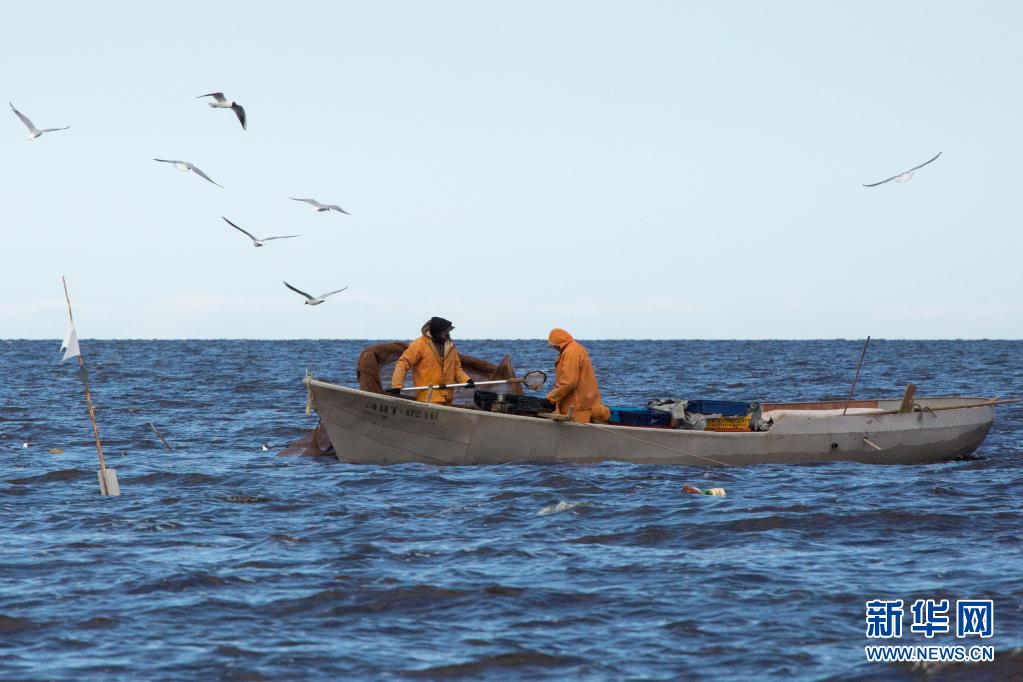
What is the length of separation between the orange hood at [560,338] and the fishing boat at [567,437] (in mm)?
1054

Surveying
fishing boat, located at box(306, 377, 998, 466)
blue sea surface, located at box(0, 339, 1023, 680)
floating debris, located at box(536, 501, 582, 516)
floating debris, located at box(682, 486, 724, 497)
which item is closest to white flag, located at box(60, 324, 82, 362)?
blue sea surface, located at box(0, 339, 1023, 680)

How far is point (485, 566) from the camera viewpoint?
411 inches

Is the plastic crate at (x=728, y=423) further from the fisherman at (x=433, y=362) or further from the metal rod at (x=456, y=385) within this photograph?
the fisherman at (x=433, y=362)

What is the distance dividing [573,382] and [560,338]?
631 mm

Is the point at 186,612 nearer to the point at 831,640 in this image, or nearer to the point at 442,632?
the point at 442,632

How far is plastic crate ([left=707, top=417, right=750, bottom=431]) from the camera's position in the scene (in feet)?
60.2

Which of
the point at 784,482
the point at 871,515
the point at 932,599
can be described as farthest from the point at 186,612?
the point at 784,482

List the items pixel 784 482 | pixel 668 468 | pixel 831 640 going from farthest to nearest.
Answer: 1. pixel 668 468
2. pixel 784 482
3. pixel 831 640

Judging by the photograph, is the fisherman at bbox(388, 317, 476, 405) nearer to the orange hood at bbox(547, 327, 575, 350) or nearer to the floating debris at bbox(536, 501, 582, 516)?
the orange hood at bbox(547, 327, 575, 350)

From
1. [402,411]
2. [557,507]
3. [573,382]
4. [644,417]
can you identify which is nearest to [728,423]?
[644,417]

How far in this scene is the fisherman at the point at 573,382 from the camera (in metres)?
16.8

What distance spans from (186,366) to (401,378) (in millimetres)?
46509

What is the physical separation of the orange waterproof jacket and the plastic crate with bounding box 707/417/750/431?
3.83 meters

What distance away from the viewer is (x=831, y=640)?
8.29m
